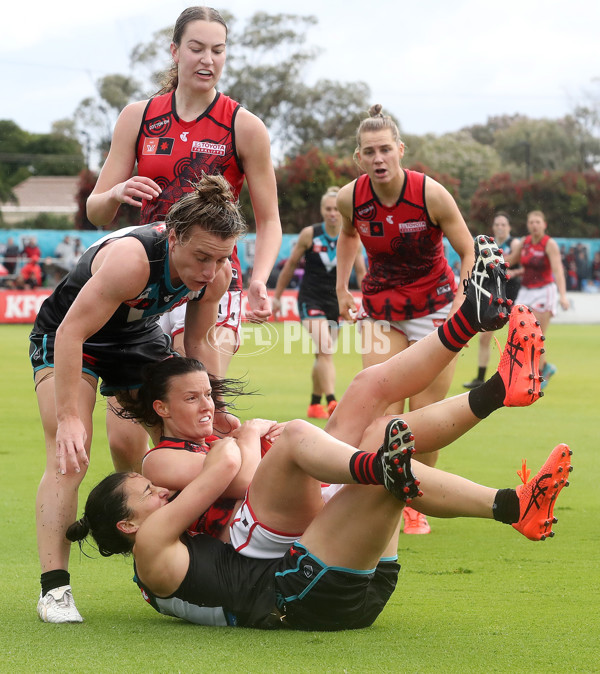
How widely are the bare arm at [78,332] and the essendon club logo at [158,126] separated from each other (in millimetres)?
1324

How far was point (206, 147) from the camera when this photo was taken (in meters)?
5.03

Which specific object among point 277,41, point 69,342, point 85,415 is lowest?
point 85,415

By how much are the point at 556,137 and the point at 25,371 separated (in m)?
57.3

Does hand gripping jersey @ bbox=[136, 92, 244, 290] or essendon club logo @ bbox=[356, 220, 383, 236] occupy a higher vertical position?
hand gripping jersey @ bbox=[136, 92, 244, 290]

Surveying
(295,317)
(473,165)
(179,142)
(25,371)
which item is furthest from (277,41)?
(179,142)

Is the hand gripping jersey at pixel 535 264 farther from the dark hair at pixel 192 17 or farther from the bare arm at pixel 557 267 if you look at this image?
the dark hair at pixel 192 17

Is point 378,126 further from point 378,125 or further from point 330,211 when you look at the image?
point 330,211

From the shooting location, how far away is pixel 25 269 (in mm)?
29094

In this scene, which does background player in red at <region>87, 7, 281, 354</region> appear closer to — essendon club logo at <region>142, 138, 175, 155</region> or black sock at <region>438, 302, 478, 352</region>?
essendon club logo at <region>142, 138, 175, 155</region>

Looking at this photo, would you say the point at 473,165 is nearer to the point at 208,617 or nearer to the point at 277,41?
the point at 277,41

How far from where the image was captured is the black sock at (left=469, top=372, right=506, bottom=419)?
3.89 meters

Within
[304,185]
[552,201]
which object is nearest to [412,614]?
[304,185]

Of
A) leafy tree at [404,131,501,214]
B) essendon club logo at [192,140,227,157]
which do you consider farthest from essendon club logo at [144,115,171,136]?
leafy tree at [404,131,501,214]

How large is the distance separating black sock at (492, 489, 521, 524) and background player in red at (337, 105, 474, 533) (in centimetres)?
236
